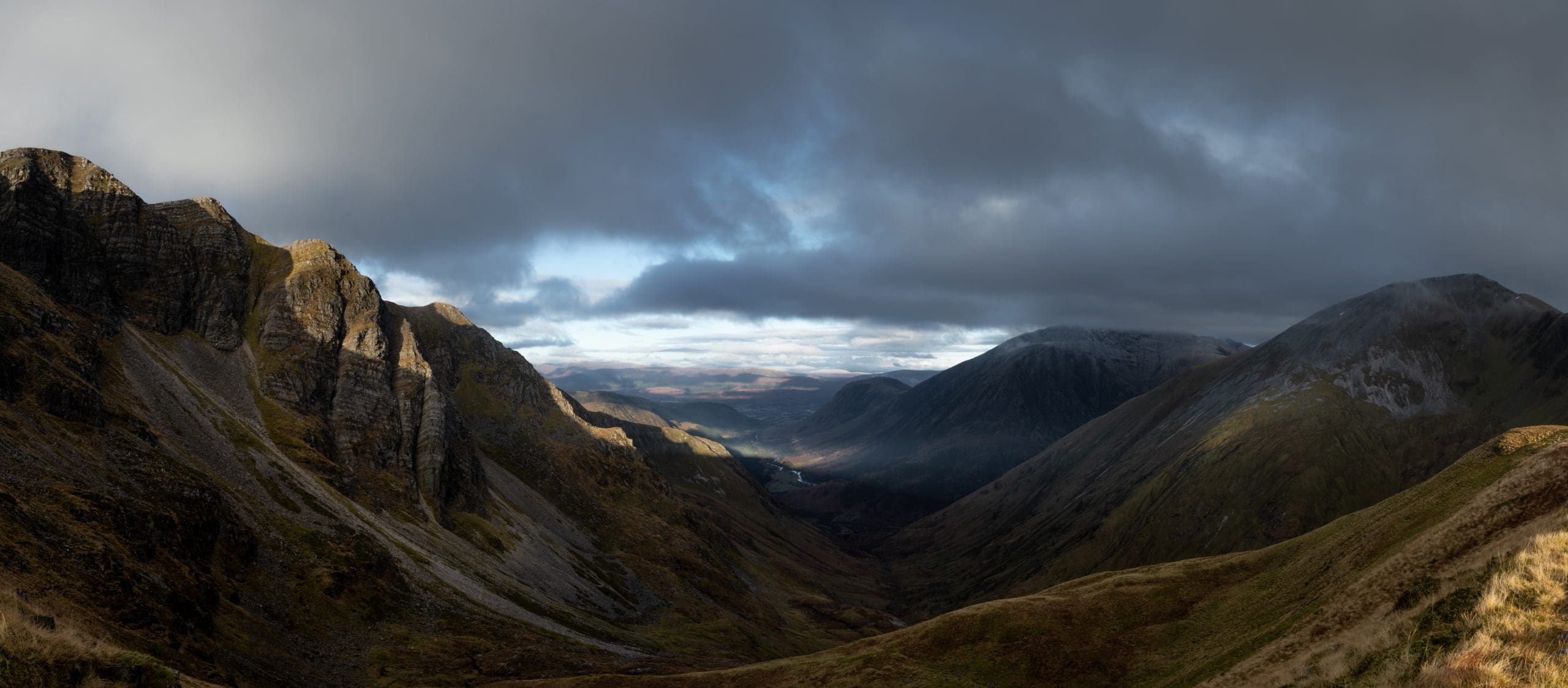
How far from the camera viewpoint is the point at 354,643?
8631cm

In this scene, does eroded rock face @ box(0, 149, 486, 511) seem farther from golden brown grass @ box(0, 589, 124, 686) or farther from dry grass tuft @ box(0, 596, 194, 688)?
golden brown grass @ box(0, 589, 124, 686)

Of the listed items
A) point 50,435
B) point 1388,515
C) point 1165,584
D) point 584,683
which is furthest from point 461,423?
point 1388,515

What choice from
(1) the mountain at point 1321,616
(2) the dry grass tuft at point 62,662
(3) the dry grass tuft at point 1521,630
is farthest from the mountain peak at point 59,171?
(3) the dry grass tuft at point 1521,630

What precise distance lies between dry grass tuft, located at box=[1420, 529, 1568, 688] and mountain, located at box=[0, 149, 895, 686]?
170 feet

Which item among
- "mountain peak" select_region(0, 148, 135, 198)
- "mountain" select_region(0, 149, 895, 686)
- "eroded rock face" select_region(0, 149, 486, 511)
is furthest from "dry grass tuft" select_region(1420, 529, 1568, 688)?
"mountain peak" select_region(0, 148, 135, 198)

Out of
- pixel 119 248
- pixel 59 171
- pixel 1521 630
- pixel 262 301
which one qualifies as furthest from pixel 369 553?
pixel 1521 630

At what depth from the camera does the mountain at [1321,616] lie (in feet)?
81.7

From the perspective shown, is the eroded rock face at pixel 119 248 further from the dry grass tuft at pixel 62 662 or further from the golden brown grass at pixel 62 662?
the golden brown grass at pixel 62 662

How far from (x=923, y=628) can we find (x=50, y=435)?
105587 mm

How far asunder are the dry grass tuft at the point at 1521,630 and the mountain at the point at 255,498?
51729 millimetres

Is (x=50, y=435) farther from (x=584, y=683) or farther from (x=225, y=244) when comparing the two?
(x=225, y=244)

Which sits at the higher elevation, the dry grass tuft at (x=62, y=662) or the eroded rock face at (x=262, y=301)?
the eroded rock face at (x=262, y=301)

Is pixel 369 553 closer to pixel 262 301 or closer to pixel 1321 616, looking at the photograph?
pixel 262 301

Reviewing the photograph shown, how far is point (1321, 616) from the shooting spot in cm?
4409
